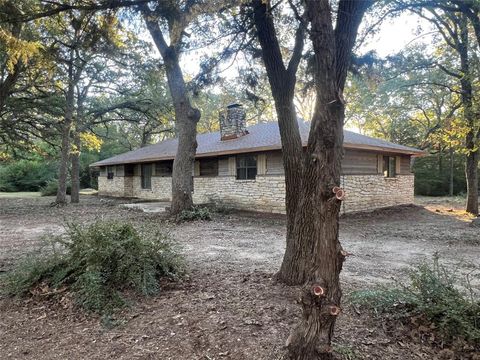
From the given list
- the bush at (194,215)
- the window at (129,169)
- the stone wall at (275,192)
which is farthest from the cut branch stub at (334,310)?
the window at (129,169)

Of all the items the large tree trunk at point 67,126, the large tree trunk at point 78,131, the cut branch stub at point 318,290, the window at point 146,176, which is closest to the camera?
the cut branch stub at point 318,290

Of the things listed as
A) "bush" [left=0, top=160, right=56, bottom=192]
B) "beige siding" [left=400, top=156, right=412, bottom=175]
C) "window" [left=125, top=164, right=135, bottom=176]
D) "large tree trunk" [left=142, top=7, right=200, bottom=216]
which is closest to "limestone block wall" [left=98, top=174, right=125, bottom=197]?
"window" [left=125, top=164, right=135, bottom=176]

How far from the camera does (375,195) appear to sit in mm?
13688

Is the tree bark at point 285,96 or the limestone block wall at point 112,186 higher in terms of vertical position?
the tree bark at point 285,96

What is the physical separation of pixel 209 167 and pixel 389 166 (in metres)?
7.95

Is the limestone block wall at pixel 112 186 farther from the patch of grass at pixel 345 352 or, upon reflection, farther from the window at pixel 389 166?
the patch of grass at pixel 345 352

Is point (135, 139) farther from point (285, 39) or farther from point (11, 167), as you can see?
point (285, 39)

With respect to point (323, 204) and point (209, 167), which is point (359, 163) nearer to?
point (209, 167)

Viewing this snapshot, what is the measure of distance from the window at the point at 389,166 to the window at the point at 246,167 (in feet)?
19.2

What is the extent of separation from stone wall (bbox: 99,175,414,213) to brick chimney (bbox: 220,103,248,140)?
225 centimetres

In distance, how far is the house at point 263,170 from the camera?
12.3 metres

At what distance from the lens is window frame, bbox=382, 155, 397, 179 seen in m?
14.8

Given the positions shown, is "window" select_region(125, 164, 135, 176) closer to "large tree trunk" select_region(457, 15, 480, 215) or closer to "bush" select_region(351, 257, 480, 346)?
"large tree trunk" select_region(457, 15, 480, 215)

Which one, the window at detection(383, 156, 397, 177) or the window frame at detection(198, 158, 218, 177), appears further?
the window frame at detection(198, 158, 218, 177)
